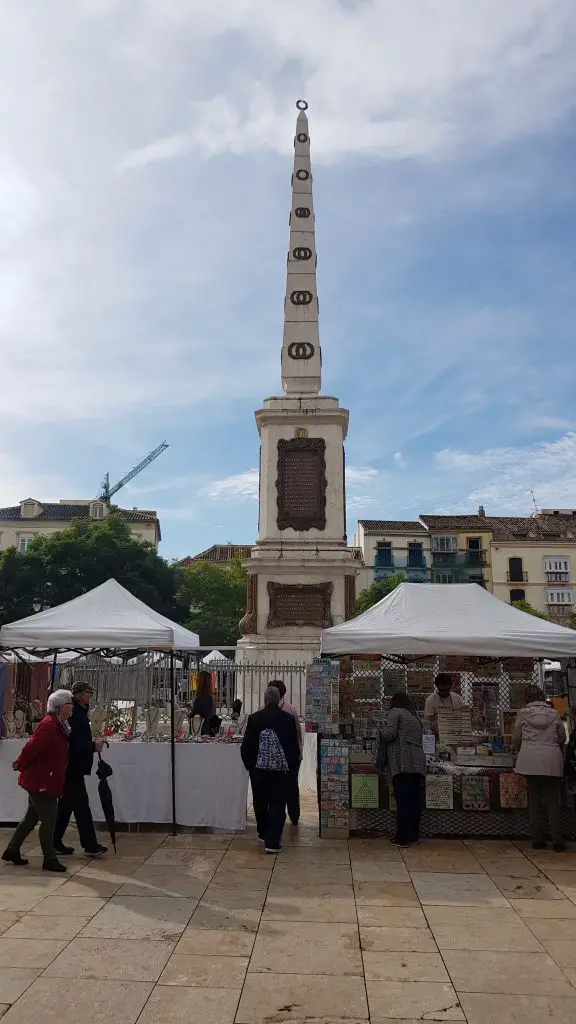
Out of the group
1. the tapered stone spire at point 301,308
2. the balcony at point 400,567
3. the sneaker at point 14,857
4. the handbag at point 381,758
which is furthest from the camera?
the balcony at point 400,567

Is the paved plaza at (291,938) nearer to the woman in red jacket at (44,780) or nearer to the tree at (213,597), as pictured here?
the woman in red jacket at (44,780)

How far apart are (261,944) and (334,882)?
1585mm

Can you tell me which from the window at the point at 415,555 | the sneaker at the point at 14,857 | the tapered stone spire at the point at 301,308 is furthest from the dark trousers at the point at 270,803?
the window at the point at 415,555

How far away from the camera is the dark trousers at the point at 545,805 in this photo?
767 centimetres

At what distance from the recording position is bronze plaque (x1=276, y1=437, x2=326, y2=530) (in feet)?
62.3

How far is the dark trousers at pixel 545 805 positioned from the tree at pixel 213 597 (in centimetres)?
3820

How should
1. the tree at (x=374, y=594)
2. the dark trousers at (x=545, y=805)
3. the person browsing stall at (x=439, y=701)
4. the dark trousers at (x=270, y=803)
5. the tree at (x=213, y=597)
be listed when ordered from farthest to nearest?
1. the tree at (x=374, y=594)
2. the tree at (x=213, y=597)
3. the person browsing stall at (x=439, y=701)
4. the dark trousers at (x=545, y=805)
5. the dark trousers at (x=270, y=803)

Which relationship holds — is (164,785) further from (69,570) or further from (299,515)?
(69,570)

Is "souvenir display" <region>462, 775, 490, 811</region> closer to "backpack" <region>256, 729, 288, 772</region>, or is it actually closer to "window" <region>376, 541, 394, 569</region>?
"backpack" <region>256, 729, 288, 772</region>

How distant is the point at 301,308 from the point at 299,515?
5614 millimetres

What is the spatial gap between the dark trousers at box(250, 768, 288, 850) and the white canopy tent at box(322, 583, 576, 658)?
1434 mm

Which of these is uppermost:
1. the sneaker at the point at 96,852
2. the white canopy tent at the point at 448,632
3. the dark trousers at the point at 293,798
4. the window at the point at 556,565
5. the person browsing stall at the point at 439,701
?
the window at the point at 556,565

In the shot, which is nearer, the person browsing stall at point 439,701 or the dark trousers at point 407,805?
the dark trousers at point 407,805

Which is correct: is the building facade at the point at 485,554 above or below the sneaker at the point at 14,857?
above
